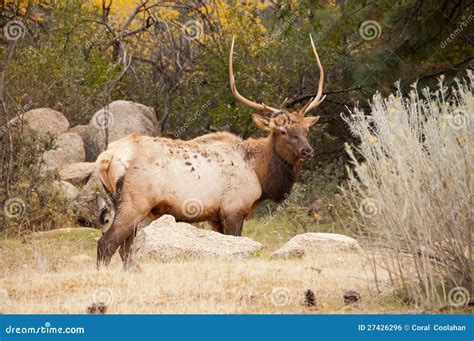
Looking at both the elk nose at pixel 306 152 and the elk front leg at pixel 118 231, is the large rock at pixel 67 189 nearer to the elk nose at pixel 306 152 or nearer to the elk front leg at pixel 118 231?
the elk front leg at pixel 118 231

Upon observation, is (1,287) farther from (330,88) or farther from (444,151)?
(330,88)

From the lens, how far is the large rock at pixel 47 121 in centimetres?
1706

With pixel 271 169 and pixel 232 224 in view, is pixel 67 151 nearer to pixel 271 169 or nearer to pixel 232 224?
pixel 271 169

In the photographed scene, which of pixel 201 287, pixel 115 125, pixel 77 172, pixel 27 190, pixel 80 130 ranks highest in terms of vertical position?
pixel 115 125

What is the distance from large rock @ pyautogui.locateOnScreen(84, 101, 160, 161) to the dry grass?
275 inches

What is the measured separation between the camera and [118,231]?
35.4 feet

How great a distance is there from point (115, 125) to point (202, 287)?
9671mm

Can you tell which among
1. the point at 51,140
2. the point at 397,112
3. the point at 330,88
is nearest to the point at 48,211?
the point at 51,140

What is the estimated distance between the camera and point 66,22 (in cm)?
1973

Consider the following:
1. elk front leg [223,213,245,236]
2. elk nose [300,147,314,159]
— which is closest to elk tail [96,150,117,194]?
elk front leg [223,213,245,236]

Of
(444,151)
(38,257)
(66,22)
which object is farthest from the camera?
(66,22)

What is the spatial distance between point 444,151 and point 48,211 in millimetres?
8587

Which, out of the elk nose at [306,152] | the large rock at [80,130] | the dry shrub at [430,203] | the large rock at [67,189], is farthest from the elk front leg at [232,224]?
the large rock at [80,130]

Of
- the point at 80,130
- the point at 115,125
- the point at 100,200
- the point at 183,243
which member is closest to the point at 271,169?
the point at 183,243
